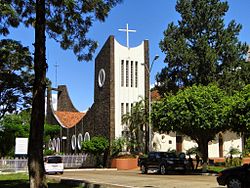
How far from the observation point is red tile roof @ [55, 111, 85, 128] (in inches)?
2412

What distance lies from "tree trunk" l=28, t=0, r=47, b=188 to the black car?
286 inches

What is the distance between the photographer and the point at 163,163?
31.6 meters

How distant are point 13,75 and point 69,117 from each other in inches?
1558

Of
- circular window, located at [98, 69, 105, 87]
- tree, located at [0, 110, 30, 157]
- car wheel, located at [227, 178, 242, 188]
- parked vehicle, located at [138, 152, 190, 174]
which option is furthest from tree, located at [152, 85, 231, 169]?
tree, located at [0, 110, 30, 157]

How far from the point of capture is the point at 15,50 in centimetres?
2181

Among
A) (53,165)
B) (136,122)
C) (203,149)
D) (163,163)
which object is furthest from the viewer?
(136,122)

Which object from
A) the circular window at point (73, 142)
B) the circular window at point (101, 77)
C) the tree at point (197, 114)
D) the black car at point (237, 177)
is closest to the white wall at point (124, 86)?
the circular window at point (101, 77)

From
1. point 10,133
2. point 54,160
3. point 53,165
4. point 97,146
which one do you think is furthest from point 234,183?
point 10,133

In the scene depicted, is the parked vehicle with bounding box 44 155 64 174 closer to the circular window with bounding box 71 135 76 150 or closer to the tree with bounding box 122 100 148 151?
the tree with bounding box 122 100 148 151

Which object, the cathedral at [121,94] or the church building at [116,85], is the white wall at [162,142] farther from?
the church building at [116,85]

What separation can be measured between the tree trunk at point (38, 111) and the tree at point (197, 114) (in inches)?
651

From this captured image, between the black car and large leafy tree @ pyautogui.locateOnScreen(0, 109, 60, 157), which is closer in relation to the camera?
the black car

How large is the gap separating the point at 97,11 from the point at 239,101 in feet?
42.0

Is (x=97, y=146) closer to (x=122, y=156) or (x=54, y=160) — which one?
(x=122, y=156)
